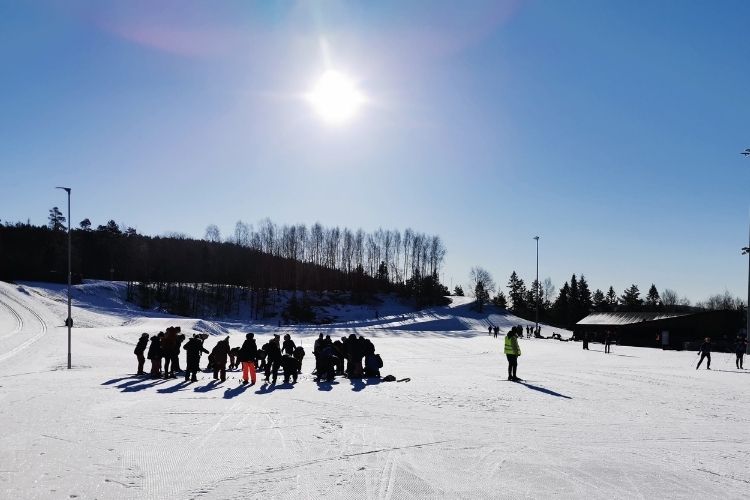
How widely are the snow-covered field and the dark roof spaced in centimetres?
3144

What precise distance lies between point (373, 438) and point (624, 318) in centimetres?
4645

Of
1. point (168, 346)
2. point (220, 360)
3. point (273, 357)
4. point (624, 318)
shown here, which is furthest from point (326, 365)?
point (624, 318)

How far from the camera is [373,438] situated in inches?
323

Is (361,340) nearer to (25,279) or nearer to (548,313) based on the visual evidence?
(25,279)

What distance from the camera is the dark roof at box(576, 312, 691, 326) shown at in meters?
45.8

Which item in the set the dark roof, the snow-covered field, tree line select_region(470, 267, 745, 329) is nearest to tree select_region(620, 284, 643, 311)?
tree line select_region(470, 267, 745, 329)

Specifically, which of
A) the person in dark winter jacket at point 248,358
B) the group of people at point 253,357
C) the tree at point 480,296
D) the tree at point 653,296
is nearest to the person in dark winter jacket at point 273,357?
the group of people at point 253,357

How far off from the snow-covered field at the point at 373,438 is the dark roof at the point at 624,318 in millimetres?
31435

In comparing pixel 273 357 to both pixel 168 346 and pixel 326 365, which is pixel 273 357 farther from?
pixel 168 346

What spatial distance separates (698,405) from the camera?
12.0 meters

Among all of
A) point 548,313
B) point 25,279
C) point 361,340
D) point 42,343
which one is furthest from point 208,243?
point 361,340

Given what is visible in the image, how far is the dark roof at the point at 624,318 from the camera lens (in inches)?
1802

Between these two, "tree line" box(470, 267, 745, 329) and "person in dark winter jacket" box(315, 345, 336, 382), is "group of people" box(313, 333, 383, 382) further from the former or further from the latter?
"tree line" box(470, 267, 745, 329)

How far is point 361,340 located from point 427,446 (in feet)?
33.3
